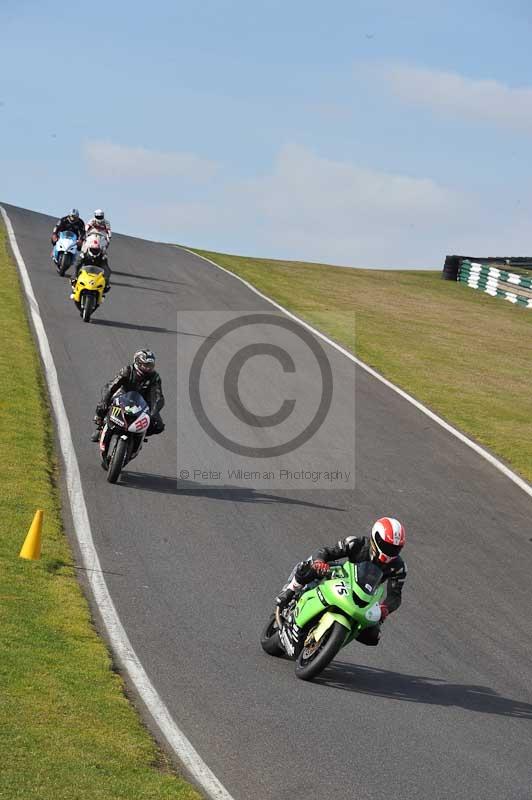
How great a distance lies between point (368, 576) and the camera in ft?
32.6

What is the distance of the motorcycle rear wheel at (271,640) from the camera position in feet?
34.5

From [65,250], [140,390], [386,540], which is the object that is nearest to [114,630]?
[386,540]

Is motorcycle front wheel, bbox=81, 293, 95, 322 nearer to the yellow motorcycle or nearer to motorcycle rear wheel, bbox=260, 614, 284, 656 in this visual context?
the yellow motorcycle

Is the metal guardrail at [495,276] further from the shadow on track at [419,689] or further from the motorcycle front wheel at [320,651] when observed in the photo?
the motorcycle front wheel at [320,651]

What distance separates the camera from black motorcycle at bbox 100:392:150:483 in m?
15.7

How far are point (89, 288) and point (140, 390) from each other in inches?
464

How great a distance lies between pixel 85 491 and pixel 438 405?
38.2 ft

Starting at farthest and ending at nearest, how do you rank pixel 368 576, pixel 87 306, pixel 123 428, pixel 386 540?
1. pixel 87 306
2. pixel 123 428
3. pixel 368 576
4. pixel 386 540

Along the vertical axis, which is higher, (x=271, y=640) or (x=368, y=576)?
(x=368, y=576)

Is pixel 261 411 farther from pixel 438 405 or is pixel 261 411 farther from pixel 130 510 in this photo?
pixel 130 510

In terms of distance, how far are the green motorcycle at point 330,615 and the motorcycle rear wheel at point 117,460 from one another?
18.9ft

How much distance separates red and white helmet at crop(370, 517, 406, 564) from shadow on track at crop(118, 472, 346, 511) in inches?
247

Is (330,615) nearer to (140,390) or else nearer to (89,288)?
(140,390)

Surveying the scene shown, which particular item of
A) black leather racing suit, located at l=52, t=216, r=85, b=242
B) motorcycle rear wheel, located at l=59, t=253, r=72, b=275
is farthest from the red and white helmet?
motorcycle rear wheel, located at l=59, t=253, r=72, b=275
